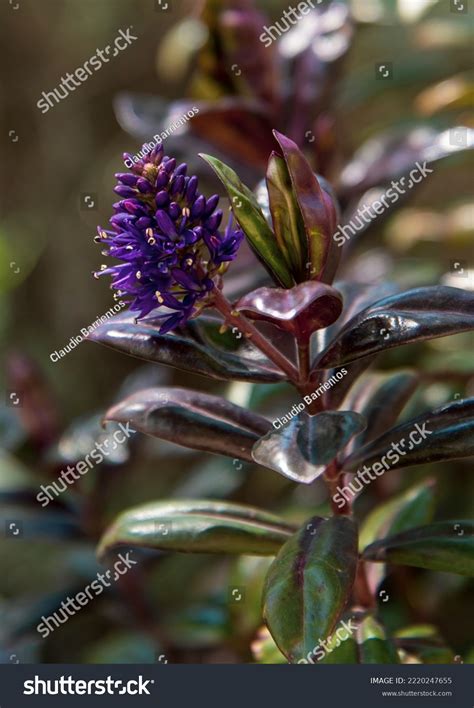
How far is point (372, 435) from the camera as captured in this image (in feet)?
3.43

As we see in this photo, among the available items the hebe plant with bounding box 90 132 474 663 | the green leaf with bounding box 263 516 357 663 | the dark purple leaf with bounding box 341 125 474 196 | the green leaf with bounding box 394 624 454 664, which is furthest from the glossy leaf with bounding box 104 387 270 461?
the dark purple leaf with bounding box 341 125 474 196

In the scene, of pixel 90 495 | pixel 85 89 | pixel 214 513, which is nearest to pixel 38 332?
pixel 85 89

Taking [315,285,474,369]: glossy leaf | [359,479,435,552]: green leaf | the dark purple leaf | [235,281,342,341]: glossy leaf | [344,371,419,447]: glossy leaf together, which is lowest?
[359,479,435,552]: green leaf

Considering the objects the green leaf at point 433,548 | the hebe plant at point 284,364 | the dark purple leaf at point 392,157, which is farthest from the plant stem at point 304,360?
the dark purple leaf at point 392,157

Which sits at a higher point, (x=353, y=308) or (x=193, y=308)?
(x=193, y=308)

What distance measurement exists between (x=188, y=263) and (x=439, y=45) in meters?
1.37

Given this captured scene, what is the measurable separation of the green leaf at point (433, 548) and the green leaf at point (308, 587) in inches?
4.0

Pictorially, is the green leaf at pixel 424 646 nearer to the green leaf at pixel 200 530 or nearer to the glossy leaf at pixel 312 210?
the green leaf at pixel 200 530

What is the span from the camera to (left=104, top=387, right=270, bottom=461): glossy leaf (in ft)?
3.11

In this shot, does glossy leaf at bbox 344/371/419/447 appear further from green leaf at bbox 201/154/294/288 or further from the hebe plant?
green leaf at bbox 201/154/294/288

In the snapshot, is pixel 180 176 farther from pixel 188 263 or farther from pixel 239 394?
pixel 239 394

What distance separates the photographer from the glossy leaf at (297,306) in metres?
0.76

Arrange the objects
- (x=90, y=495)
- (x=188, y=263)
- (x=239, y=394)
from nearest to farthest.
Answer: (x=188, y=263)
(x=239, y=394)
(x=90, y=495)

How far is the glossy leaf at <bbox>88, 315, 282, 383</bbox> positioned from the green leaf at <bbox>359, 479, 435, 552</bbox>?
373 millimetres
